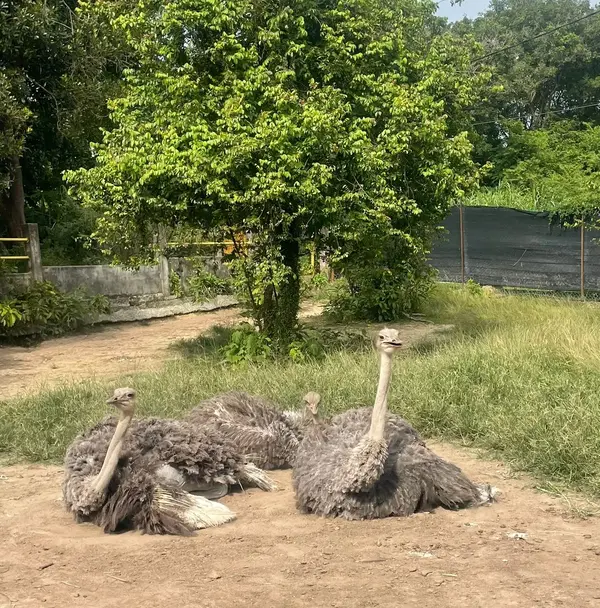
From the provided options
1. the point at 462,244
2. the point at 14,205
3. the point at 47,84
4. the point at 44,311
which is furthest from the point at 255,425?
the point at 462,244

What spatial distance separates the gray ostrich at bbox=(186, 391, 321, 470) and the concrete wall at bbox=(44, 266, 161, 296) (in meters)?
8.49

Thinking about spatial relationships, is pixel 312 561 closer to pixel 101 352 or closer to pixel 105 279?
pixel 101 352

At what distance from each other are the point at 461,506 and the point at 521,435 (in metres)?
1.06

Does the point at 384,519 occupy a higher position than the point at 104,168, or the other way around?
the point at 104,168

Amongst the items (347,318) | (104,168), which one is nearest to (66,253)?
(347,318)

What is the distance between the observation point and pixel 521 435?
5555 mm

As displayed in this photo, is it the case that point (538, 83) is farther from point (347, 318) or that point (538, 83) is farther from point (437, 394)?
point (437, 394)

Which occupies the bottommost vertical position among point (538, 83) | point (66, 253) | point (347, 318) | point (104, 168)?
point (347, 318)

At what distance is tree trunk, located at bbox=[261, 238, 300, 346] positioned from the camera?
9.69 m

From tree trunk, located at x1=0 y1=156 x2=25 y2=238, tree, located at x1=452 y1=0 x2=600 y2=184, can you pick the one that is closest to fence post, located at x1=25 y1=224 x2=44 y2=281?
tree trunk, located at x1=0 y1=156 x2=25 y2=238

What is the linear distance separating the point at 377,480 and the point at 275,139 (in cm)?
448

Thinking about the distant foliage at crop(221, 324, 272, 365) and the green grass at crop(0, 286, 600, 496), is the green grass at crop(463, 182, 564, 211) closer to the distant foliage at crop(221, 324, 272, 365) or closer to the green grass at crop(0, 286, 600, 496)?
the distant foliage at crop(221, 324, 272, 365)

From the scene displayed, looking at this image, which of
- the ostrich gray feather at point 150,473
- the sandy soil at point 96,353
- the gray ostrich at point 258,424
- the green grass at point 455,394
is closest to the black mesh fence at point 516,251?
the sandy soil at point 96,353

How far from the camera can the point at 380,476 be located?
4629mm
